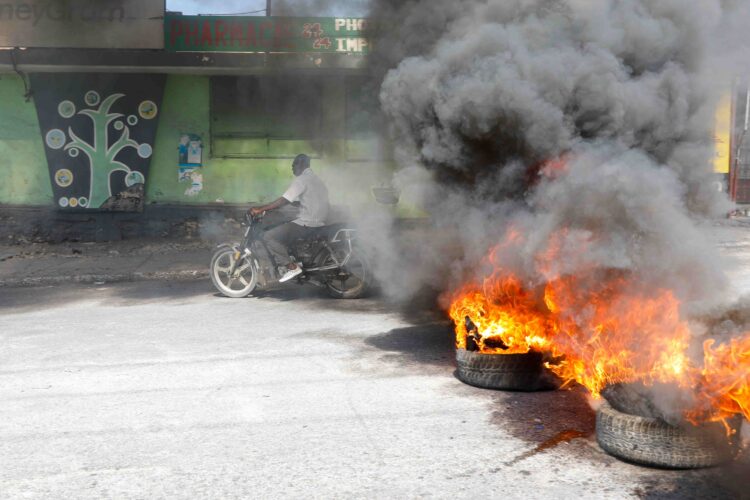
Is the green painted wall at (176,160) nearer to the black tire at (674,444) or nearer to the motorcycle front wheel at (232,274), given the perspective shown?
the motorcycle front wheel at (232,274)

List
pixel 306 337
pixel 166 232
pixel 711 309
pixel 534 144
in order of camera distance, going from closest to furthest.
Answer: pixel 711 309, pixel 534 144, pixel 306 337, pixel 166 232

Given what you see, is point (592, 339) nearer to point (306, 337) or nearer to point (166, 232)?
point (306, 337)

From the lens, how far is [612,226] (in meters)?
4.65

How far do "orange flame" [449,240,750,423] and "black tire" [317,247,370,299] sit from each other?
3182 millimetres

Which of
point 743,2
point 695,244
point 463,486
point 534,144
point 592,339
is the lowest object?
point 463,486

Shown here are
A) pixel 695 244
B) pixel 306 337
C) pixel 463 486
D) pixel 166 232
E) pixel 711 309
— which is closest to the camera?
pixel 463 486

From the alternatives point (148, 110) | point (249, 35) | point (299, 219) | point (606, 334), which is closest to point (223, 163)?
point (148, 110)

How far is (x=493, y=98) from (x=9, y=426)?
13.1 ft

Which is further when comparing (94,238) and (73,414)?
(94,238)

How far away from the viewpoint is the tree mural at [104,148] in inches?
527

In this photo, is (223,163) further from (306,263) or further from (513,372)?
(513,372)

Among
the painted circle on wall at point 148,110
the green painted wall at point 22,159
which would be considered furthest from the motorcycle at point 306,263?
the green painted wall at point 22,159

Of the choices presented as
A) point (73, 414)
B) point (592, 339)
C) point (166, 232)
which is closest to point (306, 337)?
point (73, 414)

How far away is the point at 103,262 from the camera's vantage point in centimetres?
1152
